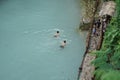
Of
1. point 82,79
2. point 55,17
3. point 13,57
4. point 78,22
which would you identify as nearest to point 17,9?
point 55,17

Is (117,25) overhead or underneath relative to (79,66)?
overhead

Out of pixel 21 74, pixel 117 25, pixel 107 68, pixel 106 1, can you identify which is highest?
pixel 106 1

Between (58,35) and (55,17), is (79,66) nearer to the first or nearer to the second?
(58,35)

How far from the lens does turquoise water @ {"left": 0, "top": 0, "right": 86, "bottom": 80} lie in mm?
9156

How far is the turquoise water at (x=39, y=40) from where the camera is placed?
916 centimetres

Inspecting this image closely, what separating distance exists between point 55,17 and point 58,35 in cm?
190

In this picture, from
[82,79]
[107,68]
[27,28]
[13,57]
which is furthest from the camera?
[27,28]

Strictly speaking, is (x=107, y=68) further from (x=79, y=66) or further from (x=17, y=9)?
(x=17, y=9)

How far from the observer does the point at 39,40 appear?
1089cm

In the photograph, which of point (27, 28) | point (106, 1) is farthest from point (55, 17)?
point (106, 1)

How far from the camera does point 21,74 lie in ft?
29.7

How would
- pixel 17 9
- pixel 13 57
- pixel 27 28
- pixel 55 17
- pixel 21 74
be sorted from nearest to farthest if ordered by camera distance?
pixel 21 74 → pixel 13 57 → pixel 27 28 → pixel 55 17 → pixel 17 9

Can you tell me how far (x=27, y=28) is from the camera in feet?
39.1

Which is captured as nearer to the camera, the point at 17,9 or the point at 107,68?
the point at 107,68
